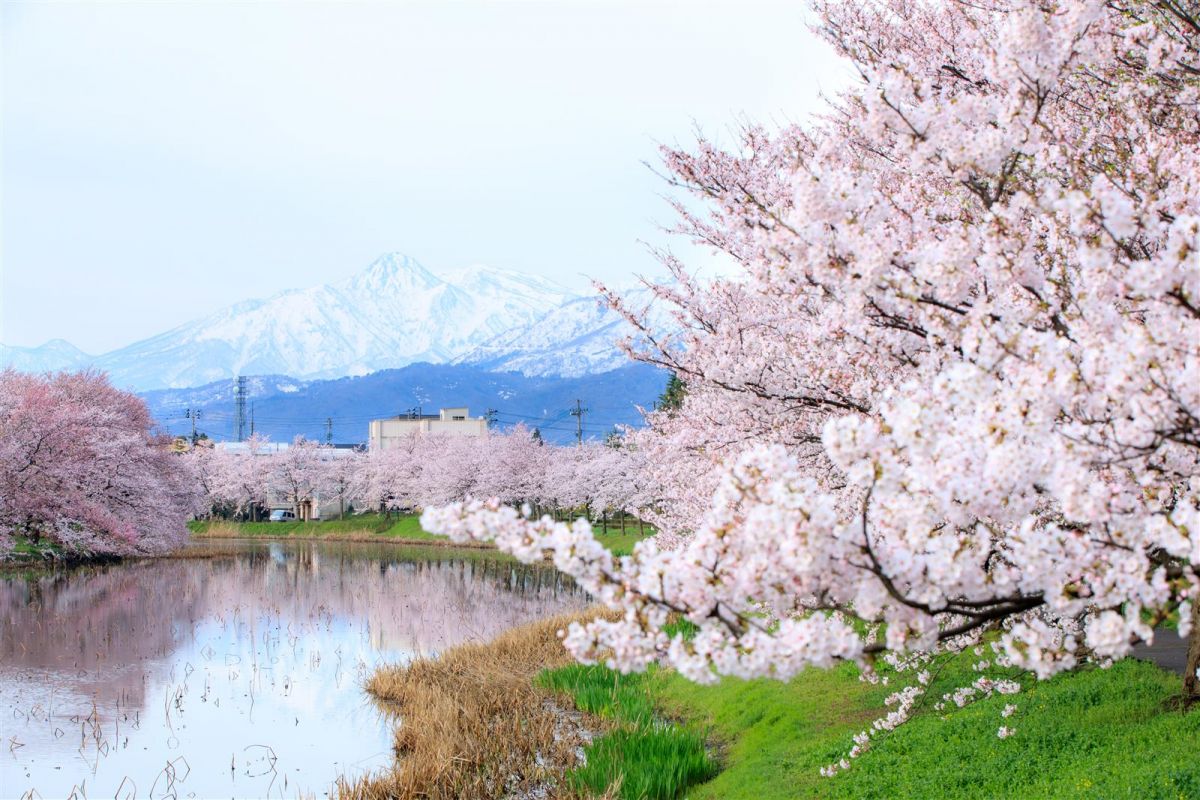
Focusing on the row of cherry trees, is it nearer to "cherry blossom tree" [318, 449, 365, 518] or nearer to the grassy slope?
"cherry blossom tree" [318, 449, 365, 518]

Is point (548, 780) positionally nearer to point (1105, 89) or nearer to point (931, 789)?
point (931, 789)

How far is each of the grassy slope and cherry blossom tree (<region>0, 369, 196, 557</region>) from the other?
2315 centimetres

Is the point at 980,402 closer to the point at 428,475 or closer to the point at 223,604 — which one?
the point at 223,604

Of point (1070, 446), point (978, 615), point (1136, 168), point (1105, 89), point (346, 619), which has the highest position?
point (1105, 89)

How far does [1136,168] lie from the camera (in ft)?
20.4

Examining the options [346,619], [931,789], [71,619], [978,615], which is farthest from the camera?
[346,619]

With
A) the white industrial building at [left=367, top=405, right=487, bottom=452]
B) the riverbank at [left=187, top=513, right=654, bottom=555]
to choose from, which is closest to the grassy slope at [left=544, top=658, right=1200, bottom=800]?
the riverbank at [left=187, top=513, right=654, bottom=555]

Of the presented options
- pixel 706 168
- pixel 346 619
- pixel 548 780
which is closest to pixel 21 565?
pixel 346 619

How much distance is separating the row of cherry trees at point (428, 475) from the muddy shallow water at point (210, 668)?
19.7m

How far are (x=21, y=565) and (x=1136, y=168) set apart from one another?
43.6m

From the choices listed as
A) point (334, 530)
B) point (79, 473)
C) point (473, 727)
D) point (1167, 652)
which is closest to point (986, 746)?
point (1167, 652)

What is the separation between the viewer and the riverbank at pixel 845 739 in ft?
26.0

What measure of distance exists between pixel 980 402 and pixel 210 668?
20641 mm

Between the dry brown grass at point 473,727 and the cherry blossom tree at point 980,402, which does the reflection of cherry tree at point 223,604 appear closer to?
the dry brown grass at point 473,727
